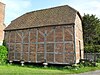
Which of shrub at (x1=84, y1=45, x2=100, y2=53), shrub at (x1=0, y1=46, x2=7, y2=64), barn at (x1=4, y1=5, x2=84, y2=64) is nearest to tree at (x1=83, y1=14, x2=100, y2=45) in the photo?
shrub at (x1=84, y1=45, x2=100, y2=53)

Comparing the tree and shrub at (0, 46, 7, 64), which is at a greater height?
the tree

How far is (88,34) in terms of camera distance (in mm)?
37656

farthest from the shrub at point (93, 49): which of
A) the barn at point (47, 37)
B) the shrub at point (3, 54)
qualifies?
the shrub at point (3, 54)

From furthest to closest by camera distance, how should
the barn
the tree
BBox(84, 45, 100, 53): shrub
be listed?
the tree
BBox(84, 45, 100, 53): shrub
the barn

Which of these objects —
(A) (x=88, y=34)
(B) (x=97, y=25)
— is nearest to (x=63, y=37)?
(A) (x=88, y=34)

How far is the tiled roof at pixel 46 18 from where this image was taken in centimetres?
2045

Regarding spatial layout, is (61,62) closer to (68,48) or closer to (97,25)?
(68,48)

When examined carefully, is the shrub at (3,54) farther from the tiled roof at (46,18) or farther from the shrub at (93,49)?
the shrub at (93,49)

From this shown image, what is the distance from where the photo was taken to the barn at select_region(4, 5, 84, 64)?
61.9 feet

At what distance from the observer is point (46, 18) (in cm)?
2247

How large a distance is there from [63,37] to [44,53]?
10.8 feet

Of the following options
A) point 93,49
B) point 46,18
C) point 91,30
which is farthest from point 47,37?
point 91,30

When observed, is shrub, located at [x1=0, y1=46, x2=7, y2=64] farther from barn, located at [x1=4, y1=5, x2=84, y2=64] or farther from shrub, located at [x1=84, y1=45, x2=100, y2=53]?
shrub, located at [x1=84, y1=45, x2=100, y2=53]

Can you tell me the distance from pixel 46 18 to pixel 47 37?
3328 millimetres
